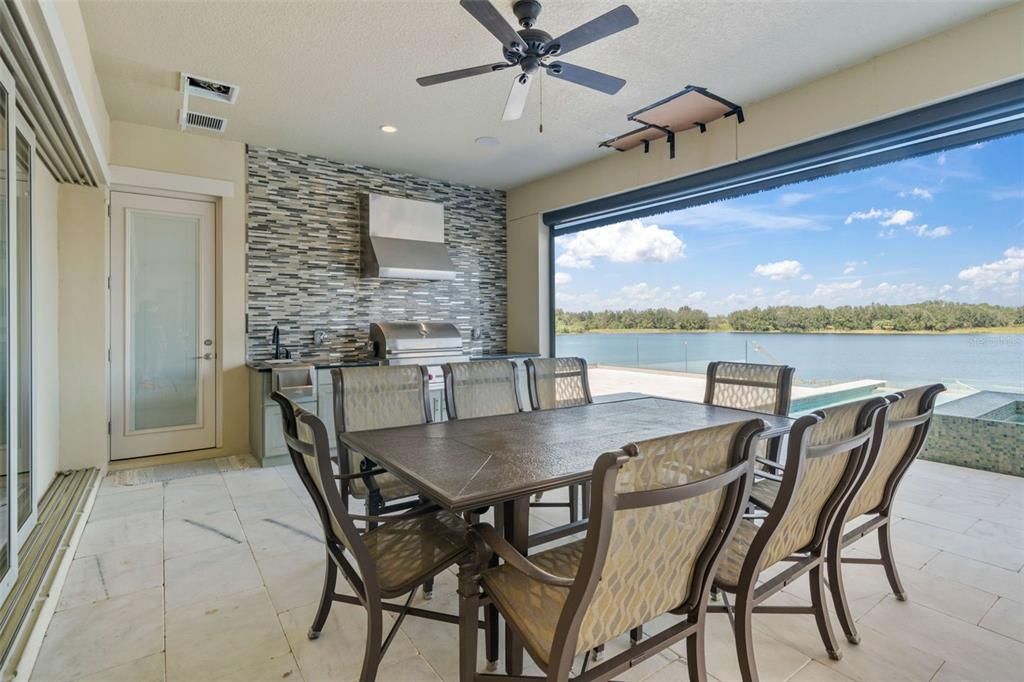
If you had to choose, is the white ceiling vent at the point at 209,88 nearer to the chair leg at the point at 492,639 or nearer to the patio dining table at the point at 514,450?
the patio dining table at the point at 514,450

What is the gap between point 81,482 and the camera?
348cm

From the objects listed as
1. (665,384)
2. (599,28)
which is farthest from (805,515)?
(665,384)

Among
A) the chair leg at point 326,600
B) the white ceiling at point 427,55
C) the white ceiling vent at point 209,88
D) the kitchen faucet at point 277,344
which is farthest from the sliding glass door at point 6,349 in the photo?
the kitchen faucet at point 277,344

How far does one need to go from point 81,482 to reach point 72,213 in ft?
6.26

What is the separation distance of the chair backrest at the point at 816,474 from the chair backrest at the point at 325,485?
3.78ft

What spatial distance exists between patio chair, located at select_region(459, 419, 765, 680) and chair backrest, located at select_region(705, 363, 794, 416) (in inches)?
68.8

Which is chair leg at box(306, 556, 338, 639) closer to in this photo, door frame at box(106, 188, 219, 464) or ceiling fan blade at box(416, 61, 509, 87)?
ceiling fan blade at box(416, 61, 509, 87)

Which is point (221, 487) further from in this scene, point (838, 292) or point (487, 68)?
point (838, 292)

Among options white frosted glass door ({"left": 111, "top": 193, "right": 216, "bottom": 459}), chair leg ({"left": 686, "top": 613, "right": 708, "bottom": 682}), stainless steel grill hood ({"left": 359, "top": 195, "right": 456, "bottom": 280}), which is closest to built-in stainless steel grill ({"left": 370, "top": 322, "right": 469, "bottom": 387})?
stainless steel grill hood ({"left": 359, "top": 195, "right": 456, "bottom": 280})

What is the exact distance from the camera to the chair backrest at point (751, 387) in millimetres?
2830

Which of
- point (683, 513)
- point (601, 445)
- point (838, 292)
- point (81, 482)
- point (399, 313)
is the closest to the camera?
point (683, 513)

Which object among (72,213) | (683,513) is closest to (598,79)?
(683,513)

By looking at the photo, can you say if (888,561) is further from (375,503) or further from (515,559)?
(375,503)

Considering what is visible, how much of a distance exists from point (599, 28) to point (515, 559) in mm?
2070
